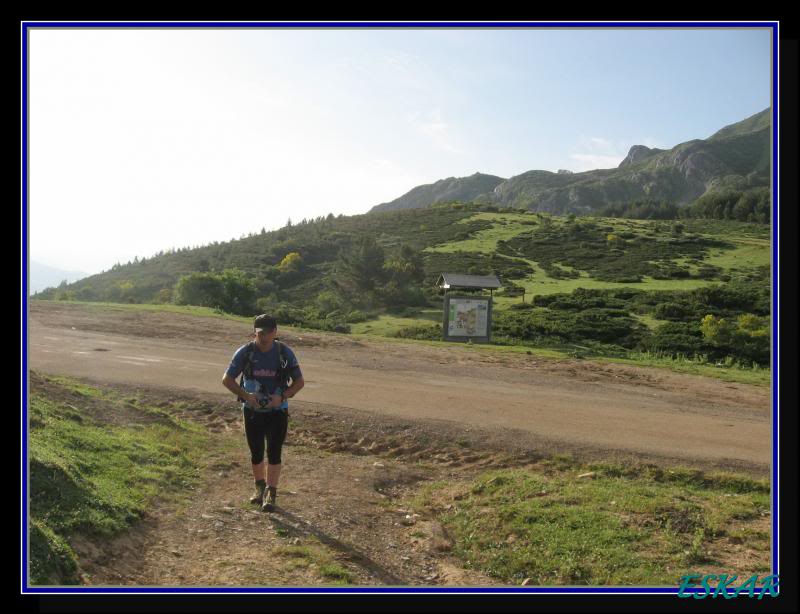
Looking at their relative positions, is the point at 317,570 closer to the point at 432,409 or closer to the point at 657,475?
the point at 657,475

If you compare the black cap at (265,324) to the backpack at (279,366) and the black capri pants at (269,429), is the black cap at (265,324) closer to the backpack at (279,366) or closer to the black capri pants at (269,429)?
the backpack at (279,366)

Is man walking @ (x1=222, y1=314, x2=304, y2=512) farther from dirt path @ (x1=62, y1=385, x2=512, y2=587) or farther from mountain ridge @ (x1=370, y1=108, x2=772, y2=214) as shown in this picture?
mountain ridge @ (x1=370, y1=108, x2=772, y2=214)

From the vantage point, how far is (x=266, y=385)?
5395 mm

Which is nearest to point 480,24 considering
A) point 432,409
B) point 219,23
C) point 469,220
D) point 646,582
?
point 219,23

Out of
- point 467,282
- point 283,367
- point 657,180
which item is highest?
point 657,180

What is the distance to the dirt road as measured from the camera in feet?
27.9

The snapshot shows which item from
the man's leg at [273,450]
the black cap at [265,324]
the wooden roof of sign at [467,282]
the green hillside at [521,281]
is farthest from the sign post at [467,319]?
the black cap at [265,324]

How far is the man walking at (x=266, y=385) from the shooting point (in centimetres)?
538

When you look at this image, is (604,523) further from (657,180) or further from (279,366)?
(657,180)

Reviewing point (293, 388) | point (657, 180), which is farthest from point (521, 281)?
Result: point (657, 180)

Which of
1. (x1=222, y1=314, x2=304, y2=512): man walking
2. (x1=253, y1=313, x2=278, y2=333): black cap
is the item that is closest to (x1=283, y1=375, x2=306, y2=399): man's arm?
(x1=222, y1=314, x2=304, y2=512): man walking

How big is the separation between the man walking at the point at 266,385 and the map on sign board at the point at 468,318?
616 inches

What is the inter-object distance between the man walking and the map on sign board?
616 inches

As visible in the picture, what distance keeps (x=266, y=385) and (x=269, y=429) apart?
0.49 meters
